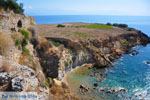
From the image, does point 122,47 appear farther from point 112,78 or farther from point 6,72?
point 6,72

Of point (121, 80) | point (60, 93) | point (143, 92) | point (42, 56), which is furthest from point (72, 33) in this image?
point (143, 92)

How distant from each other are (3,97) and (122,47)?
42638 mm

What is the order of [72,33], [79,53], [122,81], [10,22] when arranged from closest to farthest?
1. [10,22]
2. [122,81]
3. [79,53]
4. [72,33]

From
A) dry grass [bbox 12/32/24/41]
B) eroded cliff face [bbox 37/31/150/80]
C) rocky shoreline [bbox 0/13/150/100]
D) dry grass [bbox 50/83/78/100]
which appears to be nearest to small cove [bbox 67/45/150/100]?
rocky shoreline [bbox 0/13/150/100]

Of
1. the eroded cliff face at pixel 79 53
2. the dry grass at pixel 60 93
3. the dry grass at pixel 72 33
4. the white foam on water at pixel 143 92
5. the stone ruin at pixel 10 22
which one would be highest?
the stone ruin at pixel 10 22

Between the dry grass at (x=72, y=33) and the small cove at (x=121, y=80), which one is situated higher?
the dry grass at (x=72, y=33)

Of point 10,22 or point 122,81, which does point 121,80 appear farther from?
point 10,22

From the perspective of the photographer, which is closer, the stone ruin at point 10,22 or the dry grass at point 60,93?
the stone ruin at point 10,22

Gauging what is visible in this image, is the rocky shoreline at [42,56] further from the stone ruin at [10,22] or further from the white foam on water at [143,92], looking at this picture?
the white foam on water at [143,92]

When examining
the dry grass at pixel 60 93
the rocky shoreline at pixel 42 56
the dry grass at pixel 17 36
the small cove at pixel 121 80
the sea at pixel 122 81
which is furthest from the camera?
the small cove at pixel 121 80

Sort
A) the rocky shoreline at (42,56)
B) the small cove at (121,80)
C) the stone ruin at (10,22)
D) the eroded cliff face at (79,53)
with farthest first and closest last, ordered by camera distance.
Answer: the eroded cliff face at (79,53)
the small cove at (121,80)
the stone ruin at (10,22)
the rocky shoreline at (42,56)

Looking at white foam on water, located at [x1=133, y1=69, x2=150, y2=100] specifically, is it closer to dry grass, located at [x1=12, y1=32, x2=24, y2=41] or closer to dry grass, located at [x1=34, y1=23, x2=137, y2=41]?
dry grass, located at [x1=34, y1=23, x2=137, y2=41]

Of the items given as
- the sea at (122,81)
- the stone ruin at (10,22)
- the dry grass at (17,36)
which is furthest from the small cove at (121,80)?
the stone ruin at (10,22)

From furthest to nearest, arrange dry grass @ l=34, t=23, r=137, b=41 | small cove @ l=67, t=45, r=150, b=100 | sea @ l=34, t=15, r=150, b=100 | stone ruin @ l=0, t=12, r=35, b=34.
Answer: dry grass @ l=34, t=23, r=137, b=41 < small cove @ l=67, t=45, r=150, b=100 < sea @ l=34, t=15, r=150, b=100 < stone ruin @ l=0, t=12, r=35, b=34
